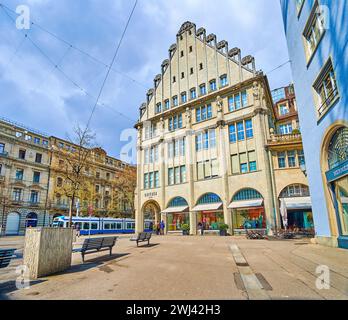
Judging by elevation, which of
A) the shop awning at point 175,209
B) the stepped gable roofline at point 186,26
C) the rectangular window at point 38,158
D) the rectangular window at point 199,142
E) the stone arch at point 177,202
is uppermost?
the stepped gable roofline at point 186,26

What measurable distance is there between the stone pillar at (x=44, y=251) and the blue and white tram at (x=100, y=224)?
72.4ft

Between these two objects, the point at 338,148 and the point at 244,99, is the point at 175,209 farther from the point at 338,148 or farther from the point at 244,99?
Answer: the point at 338,148

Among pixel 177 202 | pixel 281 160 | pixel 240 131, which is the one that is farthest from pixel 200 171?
pixel 281 160

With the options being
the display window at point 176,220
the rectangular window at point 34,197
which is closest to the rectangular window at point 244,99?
the display window at point 176,220

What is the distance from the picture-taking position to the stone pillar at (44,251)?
21.2 ft

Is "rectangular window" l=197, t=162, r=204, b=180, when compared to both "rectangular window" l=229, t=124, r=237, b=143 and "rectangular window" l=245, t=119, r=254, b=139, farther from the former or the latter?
"rectangular window" l=245, t=119, r=254, b=139

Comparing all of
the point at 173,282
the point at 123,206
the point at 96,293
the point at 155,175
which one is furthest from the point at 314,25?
the point at 123,206

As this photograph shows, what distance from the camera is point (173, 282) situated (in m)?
5.62

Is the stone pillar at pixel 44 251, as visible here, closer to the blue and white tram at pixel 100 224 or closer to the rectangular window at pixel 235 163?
the rectangular window at pixel 235 163

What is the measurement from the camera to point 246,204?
2270cm

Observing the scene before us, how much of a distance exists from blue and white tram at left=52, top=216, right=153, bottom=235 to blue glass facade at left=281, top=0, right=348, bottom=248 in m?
24.7

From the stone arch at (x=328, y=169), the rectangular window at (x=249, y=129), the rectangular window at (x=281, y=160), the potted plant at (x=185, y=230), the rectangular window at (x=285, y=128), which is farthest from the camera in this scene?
the rectangular window at (x=285, y=128)

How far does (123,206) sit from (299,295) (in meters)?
52.4
